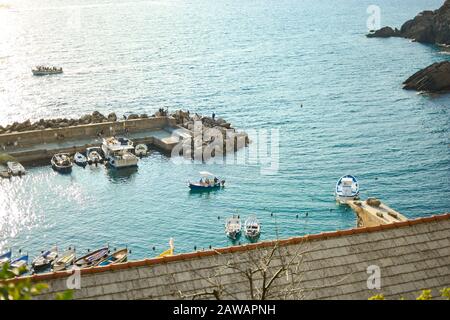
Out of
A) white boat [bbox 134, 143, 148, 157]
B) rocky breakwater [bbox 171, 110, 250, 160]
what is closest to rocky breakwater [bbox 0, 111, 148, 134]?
rocky breakwater [bbox 171, 110, 250, 160]

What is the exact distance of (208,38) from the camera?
186m

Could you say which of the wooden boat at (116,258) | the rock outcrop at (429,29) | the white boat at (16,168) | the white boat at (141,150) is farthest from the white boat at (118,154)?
the rock outcrop at (429,29)

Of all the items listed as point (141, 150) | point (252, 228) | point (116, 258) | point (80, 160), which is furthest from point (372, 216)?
point (141, 150)

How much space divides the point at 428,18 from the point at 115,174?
361ft

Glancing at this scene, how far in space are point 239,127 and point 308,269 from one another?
66899 millimetres

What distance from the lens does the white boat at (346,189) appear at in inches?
2405

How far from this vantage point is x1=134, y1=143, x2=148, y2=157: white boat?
76.4m

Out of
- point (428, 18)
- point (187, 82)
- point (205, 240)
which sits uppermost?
point (428, 18)

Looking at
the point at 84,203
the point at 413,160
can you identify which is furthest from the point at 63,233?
the point at 413,160

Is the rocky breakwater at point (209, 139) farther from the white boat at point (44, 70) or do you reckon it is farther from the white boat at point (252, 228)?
the white boat at point (44, 70)

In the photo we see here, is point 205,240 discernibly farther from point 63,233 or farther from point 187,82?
point 187,82

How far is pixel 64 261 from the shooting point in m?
50.2

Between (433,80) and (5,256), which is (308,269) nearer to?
(5,256)

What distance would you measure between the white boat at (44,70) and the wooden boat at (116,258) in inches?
3476
